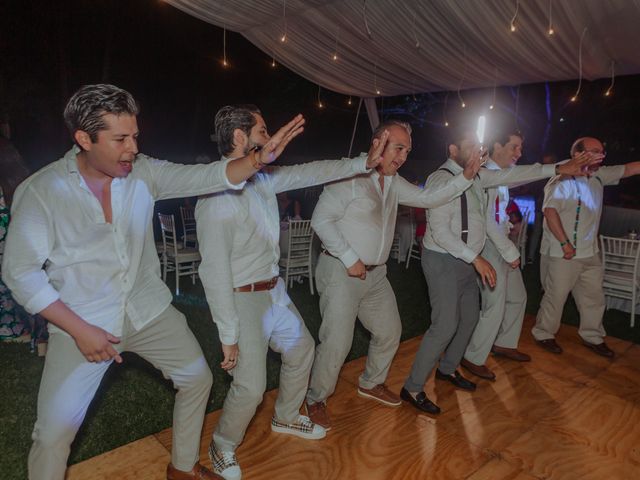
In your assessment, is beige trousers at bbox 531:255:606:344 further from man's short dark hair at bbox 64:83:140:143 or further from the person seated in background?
the person seated in background

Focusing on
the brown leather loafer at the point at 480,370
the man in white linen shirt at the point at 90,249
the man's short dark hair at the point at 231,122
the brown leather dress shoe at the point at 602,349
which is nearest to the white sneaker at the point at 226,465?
the man in white linen shirt at the point at 90,249

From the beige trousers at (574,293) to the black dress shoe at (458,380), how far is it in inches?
47.9

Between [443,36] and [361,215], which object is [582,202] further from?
[443,36]

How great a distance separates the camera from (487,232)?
11.4 feet

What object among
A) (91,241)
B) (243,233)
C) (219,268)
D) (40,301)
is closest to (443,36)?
(243,233)

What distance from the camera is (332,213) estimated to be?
2.81m

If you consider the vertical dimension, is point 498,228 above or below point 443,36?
below

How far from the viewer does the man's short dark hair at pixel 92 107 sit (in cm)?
173

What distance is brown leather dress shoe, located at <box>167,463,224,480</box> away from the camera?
7.51 feet

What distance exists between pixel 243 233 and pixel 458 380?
209 cm

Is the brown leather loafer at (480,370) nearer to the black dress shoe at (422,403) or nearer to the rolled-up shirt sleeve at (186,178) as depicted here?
the black dress shoe at (422,403)

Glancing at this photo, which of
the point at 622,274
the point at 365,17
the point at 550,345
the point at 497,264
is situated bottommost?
the point at 550,345

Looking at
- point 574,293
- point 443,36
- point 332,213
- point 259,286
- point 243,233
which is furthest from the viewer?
point 443,36

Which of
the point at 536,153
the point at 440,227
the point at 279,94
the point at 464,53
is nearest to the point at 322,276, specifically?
the point at 440,227
